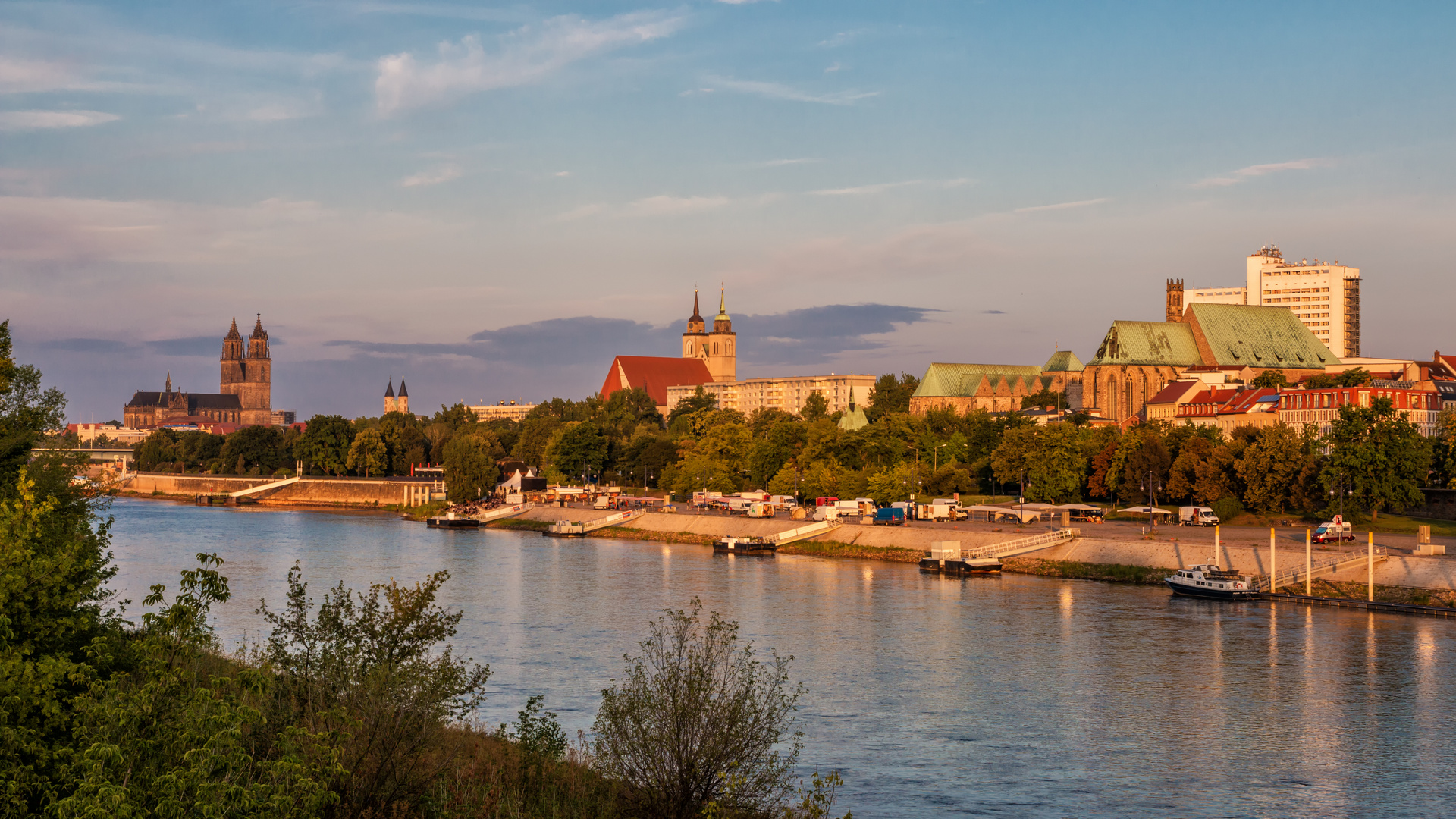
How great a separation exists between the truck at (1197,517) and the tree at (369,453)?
99.4 meters

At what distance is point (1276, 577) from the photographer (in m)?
52.5

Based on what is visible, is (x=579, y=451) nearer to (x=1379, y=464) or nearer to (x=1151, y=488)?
(x=1151, y=488)

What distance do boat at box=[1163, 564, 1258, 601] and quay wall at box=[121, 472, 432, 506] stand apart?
9286cm

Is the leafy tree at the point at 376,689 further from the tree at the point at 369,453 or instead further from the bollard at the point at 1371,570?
the tree at the point at 369,453

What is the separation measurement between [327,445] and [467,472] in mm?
41492

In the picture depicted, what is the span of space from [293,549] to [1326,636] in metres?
55.5

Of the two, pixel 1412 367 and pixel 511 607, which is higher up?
pixel 1412 367

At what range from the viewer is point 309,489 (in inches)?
5758

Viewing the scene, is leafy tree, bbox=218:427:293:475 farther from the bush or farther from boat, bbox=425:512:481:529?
the bush

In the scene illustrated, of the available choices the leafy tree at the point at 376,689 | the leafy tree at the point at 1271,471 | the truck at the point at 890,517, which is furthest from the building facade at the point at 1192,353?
the leafy tree at the point at 376,689

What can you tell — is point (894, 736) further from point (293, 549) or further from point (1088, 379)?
point (1088, 379)

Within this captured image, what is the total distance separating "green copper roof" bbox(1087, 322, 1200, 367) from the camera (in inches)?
5600

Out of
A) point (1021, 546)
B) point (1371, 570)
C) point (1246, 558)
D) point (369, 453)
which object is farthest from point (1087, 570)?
point (369, 453)

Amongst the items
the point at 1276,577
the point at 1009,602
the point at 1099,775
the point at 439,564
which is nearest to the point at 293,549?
the point at 439,564
